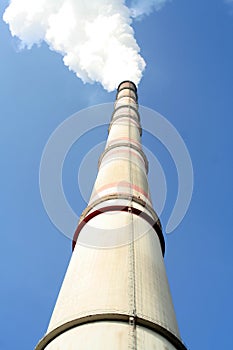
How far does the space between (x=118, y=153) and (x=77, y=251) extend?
17.2ft

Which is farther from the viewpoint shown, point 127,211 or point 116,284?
point 127,211

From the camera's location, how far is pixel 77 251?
29.7 feet

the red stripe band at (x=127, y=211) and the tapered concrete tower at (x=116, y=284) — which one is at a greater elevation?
the red stripe band at (x=127, y=211)

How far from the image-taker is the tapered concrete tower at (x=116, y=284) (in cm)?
629

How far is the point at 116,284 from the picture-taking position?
7.09 meters

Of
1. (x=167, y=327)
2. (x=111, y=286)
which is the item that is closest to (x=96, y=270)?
(x=111, y=286)

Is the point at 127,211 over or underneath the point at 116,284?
over

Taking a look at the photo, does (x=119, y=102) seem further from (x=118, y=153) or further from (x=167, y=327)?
(x=167, y=327)

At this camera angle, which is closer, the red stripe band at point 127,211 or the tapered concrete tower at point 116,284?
the tapered concrete tower at point 116,284

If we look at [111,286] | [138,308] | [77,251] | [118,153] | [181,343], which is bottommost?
[181,343]

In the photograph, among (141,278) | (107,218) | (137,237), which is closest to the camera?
(141,278)

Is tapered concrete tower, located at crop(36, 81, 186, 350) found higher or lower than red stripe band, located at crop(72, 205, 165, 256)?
lower

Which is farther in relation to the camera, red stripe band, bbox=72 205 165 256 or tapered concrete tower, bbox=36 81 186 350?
red stripe band, bbox=72 205 165 256

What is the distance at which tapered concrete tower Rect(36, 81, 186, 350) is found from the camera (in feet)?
20.7
